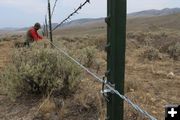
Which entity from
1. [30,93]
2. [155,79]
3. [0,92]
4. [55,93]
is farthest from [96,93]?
[155,79]

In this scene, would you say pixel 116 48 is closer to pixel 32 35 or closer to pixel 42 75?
pixel 42 75

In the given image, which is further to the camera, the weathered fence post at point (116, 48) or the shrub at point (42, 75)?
the shrub at point (42, 75)

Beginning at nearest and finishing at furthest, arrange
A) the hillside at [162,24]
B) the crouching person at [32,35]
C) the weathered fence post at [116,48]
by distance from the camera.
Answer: the weathered fence post at [116,48], the crouching person at [32,35], the hillside at [162,24]

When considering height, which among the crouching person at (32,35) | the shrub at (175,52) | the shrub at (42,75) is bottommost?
the shrub at (175,52)

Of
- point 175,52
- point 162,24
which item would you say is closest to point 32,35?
point 175,52

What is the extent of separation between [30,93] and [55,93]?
0.46 metres

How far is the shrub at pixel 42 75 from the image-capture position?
23.0 ft

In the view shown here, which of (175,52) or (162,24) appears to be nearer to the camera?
(175,52)

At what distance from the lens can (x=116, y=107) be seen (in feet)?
11.7

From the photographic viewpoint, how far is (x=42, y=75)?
7.05m

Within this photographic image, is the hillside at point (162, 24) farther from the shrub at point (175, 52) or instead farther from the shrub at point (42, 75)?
the shrub at point (42, 75)

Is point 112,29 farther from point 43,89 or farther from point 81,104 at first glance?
point 43,89

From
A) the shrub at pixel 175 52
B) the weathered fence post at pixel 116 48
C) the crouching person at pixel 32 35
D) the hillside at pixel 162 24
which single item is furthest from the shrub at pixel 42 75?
the hillside at pixel 162 24

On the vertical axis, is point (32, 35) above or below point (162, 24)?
above
